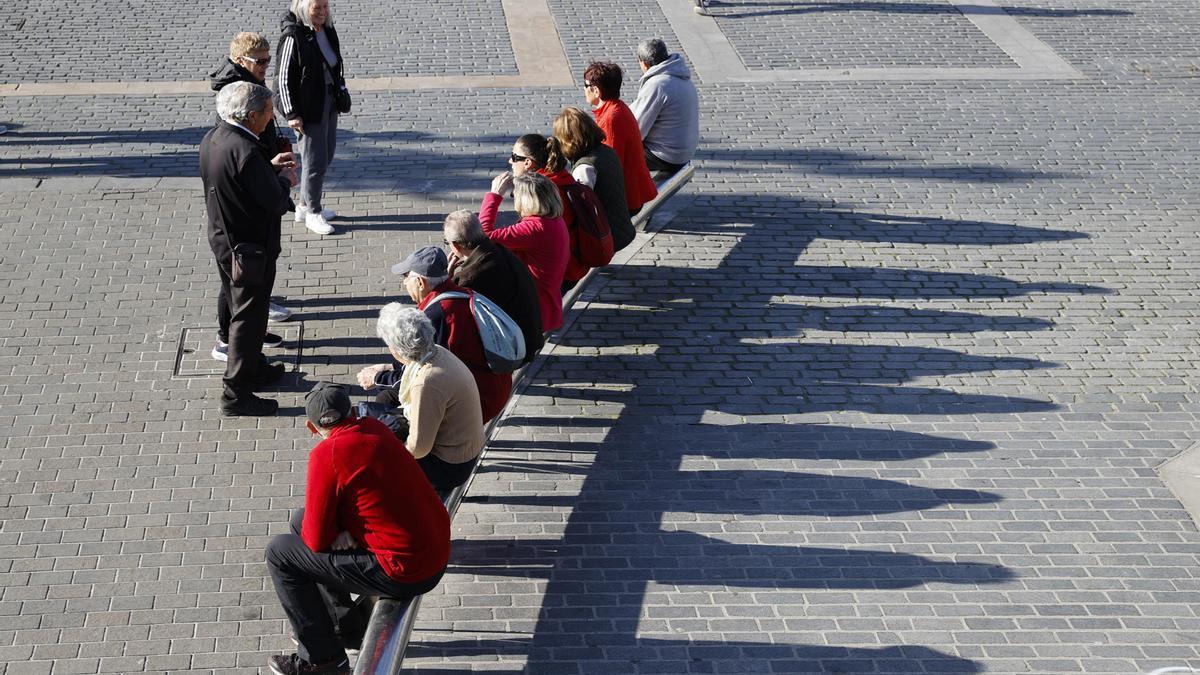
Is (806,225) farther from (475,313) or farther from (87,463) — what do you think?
(87,463)

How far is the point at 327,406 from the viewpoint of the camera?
4648 mm

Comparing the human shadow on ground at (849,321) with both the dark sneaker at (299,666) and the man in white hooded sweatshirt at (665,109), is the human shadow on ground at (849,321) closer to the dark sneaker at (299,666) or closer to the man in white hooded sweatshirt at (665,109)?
the man in white hooded sweatshirt at (665,109)

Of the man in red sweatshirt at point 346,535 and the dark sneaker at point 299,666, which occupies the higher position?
the man in red sweatshirt at point 346,535

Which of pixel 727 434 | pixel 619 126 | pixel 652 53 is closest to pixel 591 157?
pixel 619 126

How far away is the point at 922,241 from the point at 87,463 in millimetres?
6156

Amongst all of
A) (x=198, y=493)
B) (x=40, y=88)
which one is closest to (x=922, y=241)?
(x=198, y=493)

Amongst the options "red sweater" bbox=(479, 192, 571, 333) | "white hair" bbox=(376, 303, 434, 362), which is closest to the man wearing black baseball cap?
"white hair" bbox=(376, 303, 434, 362)

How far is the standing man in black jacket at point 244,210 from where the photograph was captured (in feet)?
21.9

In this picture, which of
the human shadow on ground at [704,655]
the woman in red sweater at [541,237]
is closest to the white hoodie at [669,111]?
the woman in red sweater at [541,237]

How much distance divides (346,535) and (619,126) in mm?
4299

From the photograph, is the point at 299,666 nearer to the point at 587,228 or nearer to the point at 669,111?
the point at 587,228

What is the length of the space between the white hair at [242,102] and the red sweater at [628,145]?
2.43 m

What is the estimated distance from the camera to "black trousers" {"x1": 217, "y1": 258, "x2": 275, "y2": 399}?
6945 millimetres

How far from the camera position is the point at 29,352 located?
7.56 metres
